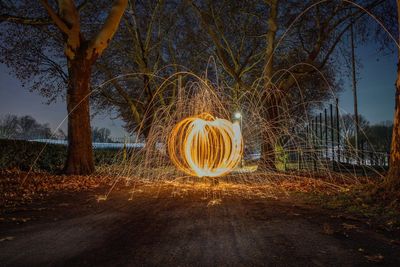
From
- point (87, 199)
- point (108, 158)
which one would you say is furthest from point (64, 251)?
point (108, 158)

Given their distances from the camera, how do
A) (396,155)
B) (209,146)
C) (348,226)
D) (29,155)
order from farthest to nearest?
1. (29,155)
2. (209,146)
3. (396,155)
4. (348,226)

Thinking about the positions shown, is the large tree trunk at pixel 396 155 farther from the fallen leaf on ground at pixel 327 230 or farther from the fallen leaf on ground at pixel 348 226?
the fallen leaf on ground at pixel 327 230

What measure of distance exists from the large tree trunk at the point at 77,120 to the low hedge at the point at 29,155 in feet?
3.90

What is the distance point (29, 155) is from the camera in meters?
15.9

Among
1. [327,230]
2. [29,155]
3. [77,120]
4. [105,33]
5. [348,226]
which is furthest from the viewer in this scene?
[29,155]

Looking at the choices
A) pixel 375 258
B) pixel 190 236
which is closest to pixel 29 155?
pixel 190 236

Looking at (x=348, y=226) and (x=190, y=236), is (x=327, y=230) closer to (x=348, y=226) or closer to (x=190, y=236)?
(x=348, y=226)

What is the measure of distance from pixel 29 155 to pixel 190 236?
13.0m

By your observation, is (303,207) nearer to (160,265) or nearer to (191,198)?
(191,198)

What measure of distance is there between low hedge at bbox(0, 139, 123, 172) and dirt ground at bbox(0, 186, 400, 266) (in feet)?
24.9

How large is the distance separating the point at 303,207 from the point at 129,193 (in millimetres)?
5178

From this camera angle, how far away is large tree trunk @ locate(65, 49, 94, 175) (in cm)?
1470

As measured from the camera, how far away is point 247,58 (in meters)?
27.1

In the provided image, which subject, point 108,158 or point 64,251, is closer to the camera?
point 64,251
